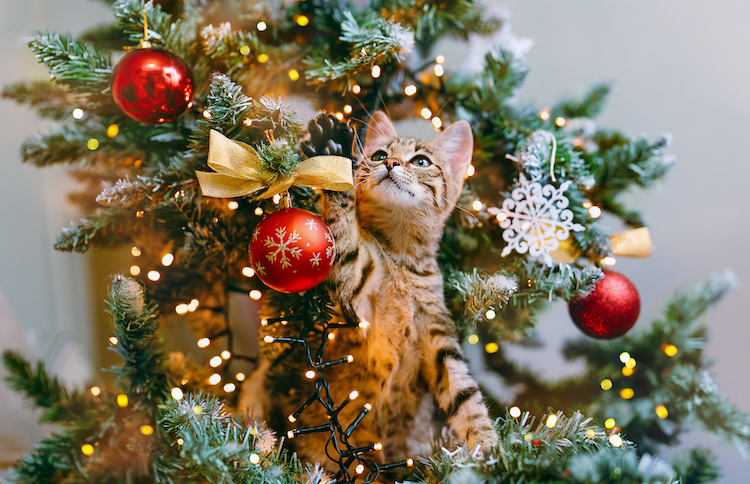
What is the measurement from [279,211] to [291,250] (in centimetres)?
6

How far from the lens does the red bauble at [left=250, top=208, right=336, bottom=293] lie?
1.42 feet

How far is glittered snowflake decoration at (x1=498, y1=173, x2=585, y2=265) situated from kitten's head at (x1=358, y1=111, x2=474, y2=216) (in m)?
0.09

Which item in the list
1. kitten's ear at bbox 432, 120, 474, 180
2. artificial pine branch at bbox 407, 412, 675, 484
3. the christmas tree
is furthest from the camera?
kitten's ear at bbox 432, 120, 474, 180

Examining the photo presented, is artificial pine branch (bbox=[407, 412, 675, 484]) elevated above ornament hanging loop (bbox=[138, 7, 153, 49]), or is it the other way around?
ornament hanging loop (bbox=[138, 7, 153, 49])

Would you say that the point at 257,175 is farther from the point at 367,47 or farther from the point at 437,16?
the point at 437,16

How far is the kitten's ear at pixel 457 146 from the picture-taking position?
575 millimetres

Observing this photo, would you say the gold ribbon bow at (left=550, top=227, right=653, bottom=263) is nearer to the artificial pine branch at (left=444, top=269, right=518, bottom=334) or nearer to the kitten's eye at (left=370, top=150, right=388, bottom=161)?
the artificial pine branch at (left=444, top=269, right=518, bottom=334)

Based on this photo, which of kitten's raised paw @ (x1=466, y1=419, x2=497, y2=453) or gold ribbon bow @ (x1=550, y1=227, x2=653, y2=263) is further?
gold ribbon bow @ (x1=550, y1=227, x2=653, y2=263)

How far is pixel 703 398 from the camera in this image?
709mm

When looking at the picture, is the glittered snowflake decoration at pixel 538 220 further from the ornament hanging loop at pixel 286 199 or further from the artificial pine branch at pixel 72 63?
the artificial pine branch at pixel 72 63

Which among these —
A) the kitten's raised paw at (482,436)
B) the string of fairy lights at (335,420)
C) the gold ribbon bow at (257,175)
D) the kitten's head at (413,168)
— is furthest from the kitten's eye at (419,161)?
the kitten's raised paw at (482,436)

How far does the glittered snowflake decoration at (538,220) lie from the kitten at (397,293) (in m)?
0.09

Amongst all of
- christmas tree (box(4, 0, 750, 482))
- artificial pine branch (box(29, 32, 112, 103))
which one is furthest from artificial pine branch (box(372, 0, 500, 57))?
artificial pine branch (box(29, 32, 112, 103))

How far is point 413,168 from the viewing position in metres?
0.54
